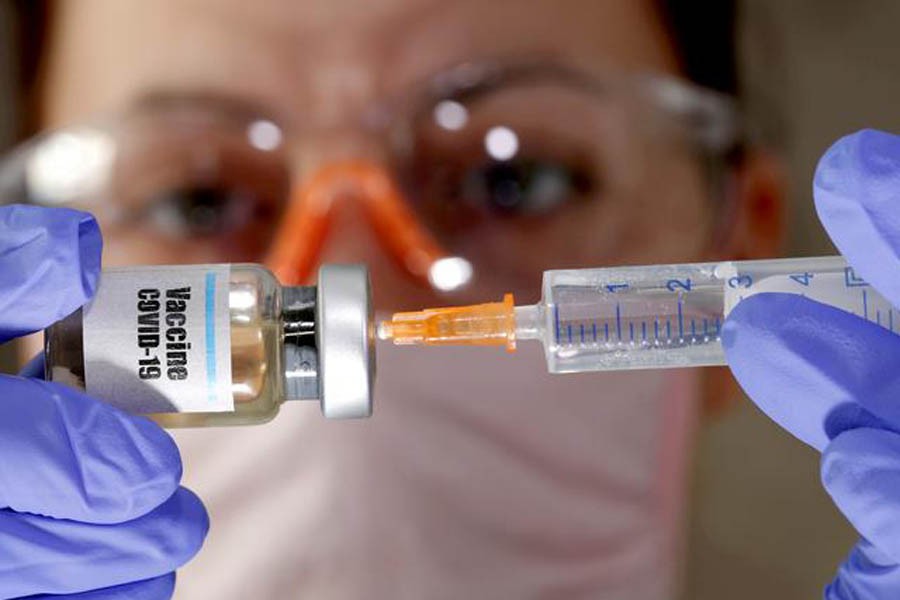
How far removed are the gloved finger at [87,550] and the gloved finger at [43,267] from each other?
0.60 feet

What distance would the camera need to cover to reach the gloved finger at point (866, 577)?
38.8 inches

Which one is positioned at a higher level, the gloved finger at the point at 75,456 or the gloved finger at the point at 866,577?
the gloved finger at the point at 75,456

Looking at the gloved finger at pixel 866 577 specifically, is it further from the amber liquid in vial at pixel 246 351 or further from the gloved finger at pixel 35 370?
the gloved finger at pixel 35 370

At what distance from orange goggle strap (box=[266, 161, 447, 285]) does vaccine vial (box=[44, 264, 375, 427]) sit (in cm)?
59

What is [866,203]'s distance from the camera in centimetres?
91

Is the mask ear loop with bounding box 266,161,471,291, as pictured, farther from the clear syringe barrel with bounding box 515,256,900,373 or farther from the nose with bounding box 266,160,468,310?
the clear syringe barrel with bounding box 515,256,900,373

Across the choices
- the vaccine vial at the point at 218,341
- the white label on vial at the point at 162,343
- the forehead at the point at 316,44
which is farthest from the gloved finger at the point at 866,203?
the forehead at the point at 316,44

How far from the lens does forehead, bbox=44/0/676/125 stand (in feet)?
5.18

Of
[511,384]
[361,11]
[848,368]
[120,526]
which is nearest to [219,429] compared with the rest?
[511,384]

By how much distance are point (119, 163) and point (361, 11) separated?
1.47ft

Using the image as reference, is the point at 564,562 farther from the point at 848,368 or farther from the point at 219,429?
the point at 848,368

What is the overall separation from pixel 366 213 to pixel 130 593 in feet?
2.39

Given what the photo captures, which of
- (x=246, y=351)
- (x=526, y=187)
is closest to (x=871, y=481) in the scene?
(x=246, y=351)

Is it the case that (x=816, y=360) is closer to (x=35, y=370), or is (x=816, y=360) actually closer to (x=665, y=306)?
(x=665, y=306)
